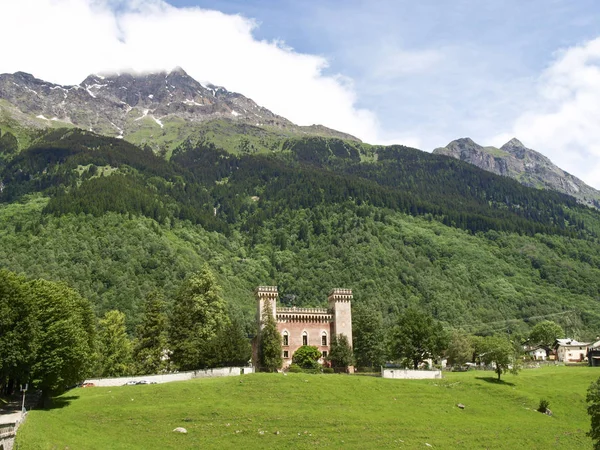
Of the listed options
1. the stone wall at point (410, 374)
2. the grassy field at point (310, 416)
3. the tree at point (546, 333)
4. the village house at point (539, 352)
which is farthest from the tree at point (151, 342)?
the tree at point (546, 333)

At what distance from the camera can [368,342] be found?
375 ft

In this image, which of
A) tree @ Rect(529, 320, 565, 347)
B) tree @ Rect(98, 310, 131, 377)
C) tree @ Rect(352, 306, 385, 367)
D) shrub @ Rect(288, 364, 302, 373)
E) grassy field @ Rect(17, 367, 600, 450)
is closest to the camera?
grassy field @ Rect(17, 367, 600, 450)

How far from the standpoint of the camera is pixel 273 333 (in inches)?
4038

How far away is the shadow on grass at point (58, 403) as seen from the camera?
6309 cm

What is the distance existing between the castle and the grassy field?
79.5 feet

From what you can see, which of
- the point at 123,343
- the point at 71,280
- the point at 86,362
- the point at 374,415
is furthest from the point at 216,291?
the point at 71,280

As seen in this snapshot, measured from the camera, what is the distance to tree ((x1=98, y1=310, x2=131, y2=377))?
331ft

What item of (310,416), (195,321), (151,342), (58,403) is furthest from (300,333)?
(58,403)

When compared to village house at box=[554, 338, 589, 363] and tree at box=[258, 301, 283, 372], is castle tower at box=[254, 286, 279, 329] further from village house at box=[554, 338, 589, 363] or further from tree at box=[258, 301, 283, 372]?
village house at box=[554, 338, 589, 363]

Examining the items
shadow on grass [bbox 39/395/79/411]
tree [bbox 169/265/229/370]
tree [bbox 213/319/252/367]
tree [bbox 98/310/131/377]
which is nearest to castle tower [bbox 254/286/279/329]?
tree [bbox 169/265/229/370]

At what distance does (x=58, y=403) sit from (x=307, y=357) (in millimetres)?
47184

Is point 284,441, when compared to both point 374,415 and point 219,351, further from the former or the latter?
point 219,351

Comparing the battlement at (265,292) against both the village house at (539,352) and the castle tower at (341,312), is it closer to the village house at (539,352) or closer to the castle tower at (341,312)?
the castle tower at (341,312)

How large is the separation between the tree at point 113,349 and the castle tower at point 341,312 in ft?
115
